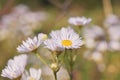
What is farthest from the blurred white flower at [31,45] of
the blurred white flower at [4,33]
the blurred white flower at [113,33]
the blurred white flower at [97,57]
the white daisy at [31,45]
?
the blurred white flower at [4,33]

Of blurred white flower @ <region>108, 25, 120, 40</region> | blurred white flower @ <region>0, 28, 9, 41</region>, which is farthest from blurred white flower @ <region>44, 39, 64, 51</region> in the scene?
blurred white flower @ <region>0, 28, 9, 41</region>

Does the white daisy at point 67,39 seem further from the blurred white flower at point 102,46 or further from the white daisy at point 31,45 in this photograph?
the blurred white flower at point 102,46

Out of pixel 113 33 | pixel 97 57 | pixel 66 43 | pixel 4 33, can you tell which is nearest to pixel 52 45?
pixel 66 43

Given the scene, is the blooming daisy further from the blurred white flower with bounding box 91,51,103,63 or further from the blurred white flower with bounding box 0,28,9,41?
the blurred white flower with bounding box 0,28,9,41

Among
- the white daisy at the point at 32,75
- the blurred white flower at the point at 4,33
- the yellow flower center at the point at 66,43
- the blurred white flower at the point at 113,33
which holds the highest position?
the blurred white flower at the point at 4,33

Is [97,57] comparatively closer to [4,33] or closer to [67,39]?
[4,33]

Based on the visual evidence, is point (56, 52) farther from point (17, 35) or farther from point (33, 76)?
point (17, 35)

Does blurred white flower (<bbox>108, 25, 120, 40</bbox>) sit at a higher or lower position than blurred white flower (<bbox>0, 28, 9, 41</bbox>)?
lower

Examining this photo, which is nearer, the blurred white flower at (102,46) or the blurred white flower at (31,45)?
the blurred white flower at (31,45)

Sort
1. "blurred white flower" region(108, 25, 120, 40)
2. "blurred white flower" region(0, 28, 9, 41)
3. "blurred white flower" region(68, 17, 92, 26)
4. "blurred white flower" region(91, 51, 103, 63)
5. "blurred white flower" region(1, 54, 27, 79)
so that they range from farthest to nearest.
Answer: "blurred white flower" region(0, 28, 9, 41) → "blurred white flower" region(108, 25, 120, 40) → "blurred white flower" region(91, 51, 103, 63) → "blurred white flower" region(68, 17, 92, 26) → "blurred white flower" region(1, 54, 27, 79)
